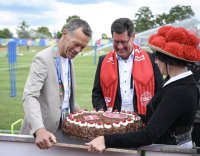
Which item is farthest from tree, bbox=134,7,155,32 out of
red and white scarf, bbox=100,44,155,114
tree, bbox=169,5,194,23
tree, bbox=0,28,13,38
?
red and white scarf, bbox=100,44,155,114

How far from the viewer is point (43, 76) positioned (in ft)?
9.10

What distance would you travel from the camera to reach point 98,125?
2414 mm

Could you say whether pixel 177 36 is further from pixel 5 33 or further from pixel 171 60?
pixel 5 33

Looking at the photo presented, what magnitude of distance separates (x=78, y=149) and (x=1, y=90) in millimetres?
11683

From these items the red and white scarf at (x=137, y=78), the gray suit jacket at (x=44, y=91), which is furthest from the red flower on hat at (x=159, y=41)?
the red and white scarf at (x=137, y=78)

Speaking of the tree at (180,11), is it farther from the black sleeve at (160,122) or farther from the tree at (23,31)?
the black sleeve at (160,122)

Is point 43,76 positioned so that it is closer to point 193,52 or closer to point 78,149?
point 78,149

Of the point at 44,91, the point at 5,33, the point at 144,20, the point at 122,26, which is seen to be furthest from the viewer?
the point at 5,33

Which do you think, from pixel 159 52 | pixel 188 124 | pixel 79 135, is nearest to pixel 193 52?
pixel 159 52

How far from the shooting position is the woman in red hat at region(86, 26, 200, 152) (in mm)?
2215

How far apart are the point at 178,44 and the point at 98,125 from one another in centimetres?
74

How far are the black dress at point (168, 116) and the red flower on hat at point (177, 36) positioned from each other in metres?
0.25

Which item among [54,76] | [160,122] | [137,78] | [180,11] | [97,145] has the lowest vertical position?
[97,145]

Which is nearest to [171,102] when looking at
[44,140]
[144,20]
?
[44,140]
